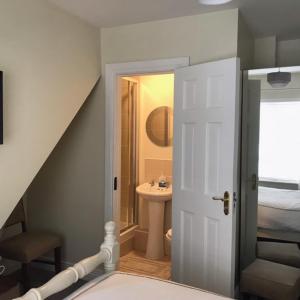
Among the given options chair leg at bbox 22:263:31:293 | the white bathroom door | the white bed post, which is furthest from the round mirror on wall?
the white bed post

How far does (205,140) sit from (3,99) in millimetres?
1408

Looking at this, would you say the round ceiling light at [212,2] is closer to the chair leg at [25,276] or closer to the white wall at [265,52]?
the white wall at [265,52]

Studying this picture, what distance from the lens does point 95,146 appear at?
10.4 ft

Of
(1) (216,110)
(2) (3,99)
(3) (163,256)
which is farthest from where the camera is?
(3) (163,256)

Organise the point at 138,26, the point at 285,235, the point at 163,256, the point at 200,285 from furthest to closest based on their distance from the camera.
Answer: the point at 163,256 < the point at 285,235 < the point at 138,26 < the point at 200,285

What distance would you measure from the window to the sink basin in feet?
3.59

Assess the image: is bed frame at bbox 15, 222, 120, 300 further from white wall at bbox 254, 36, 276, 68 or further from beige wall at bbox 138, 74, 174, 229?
white wall at bbox 254, 36, 276, 68

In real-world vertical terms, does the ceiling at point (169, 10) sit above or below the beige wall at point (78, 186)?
above

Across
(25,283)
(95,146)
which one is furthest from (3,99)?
(25,283)

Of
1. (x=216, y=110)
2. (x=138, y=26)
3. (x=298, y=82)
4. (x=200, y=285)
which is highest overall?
(x=138, y=26)

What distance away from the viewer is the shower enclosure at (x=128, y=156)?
4.00m

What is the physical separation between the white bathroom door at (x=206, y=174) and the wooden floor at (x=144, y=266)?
76 centimetres

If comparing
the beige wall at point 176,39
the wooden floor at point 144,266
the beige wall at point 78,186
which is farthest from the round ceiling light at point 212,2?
the wooden floor at point 144,266

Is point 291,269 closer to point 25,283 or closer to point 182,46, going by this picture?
point 182,46
